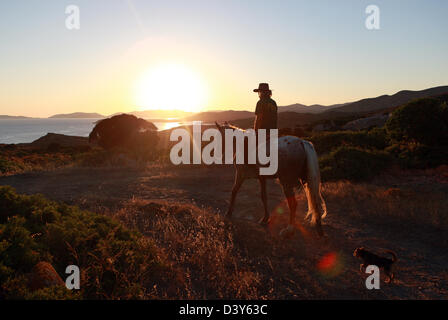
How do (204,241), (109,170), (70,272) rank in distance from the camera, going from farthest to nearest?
(109,170) < (204,241) < (70,272)

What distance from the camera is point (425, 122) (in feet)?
52.7

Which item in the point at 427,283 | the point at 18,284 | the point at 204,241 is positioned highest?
the point at 18,284

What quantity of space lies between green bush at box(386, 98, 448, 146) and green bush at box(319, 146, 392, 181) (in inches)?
144

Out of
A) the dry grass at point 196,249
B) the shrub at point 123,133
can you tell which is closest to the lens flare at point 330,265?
the dry grass at point 196,249

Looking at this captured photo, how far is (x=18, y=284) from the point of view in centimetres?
325

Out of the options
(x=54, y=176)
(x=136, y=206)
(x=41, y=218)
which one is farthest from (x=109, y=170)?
(x=41, y=218)

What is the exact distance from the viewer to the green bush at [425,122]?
52.6 feet

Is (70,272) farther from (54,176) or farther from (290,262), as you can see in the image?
(54,176)

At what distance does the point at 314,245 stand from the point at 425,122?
1420cm

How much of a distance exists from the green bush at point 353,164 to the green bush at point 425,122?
12.0 ft

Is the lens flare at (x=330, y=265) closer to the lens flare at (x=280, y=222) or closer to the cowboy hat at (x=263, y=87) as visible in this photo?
the lens flare at (x=280, y=222)

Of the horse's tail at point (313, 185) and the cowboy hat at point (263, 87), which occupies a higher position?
the cowboy hat at point (263, 87)
